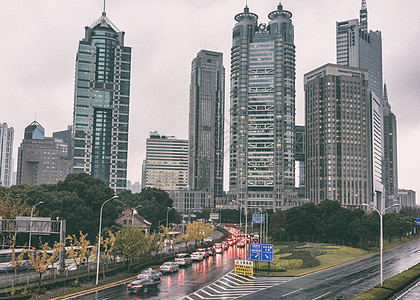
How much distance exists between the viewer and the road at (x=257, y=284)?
44625 mm

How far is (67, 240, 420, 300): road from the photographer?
4462cm

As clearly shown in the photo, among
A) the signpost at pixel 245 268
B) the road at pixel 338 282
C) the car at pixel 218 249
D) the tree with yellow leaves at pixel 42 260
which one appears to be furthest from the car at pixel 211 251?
the tree with yellow leaves at pixel 42 260

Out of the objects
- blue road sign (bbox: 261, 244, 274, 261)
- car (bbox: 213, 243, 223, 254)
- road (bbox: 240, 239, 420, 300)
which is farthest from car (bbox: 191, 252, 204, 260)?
road (bbox: 240, 239, 420, 300)

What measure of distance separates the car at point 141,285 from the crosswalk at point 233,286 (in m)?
6.22

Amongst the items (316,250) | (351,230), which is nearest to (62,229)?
(316,250)

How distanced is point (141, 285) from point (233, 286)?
11.8 meters

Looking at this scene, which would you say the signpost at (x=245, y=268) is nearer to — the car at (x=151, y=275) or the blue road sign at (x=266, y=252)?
the blue road sign at (x=266, y=252)

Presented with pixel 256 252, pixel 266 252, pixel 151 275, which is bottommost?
pixel 151 275

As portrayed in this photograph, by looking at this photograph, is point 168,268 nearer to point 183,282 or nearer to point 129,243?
point 129,243

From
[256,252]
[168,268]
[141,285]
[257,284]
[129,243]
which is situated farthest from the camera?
[168,268]

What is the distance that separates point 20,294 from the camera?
41719mm

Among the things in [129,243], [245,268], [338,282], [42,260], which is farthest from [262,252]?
[42,260]

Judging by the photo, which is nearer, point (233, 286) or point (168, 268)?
point (233, 286)

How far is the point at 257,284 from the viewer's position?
5247 cm
